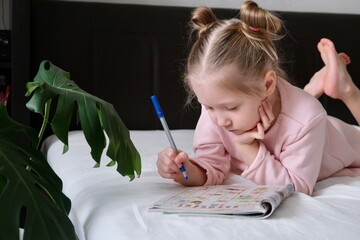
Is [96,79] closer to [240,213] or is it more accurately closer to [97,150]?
[97,150]

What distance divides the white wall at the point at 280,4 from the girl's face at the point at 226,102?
1246 millimetres

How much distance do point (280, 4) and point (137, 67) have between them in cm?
76

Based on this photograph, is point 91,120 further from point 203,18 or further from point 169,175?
point 203,18

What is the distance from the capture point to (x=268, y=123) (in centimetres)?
118

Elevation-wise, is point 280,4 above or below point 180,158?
above

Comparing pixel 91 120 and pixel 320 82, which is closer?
pixel 91 120

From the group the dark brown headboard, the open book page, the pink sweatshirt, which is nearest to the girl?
the pink sweatshirt

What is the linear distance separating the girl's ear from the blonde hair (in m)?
0.02

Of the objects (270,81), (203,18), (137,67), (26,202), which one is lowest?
(137,67)

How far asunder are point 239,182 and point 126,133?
295 mm

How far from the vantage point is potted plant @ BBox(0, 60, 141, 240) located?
30.2 inches

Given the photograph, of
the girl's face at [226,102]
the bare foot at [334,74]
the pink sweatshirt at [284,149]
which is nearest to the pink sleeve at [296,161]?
the pink sweatshirt at [284,149]

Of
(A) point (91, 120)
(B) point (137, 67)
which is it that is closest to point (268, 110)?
(A) point (91, 120)

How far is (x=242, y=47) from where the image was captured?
1.17 meters
